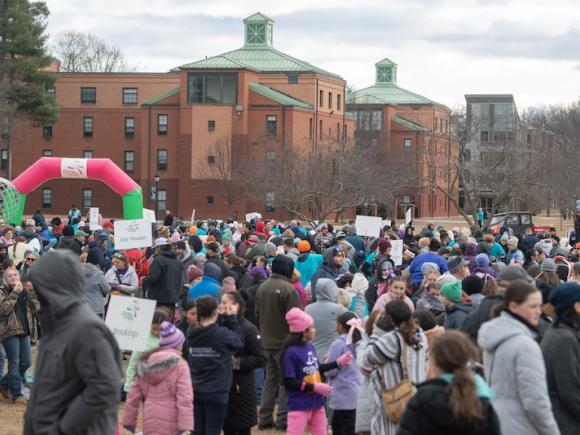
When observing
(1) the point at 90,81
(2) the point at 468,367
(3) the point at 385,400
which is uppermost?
(1) the point at 90,81

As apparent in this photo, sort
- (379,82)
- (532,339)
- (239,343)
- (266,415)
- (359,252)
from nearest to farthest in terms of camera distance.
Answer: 1. (532,339)
2. (239,343)
3. (266,415)
4. (359,252)
5. (379,82)

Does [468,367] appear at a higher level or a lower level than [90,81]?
lower

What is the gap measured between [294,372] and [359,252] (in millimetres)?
12716

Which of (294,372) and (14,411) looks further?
(14,411)

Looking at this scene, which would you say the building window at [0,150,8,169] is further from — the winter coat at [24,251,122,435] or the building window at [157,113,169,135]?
the winter coat at [24,251,122,435]

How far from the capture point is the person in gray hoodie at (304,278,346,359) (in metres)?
11.2

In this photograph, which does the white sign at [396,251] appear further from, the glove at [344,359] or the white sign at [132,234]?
the glove at [344,359]

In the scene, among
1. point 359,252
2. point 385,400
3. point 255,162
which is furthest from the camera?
point 255,162

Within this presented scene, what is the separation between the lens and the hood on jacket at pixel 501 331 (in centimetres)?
668

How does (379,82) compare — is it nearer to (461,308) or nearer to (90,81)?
(90,81)

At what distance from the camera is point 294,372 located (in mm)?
9664

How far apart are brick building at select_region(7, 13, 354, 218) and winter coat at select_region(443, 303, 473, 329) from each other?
6404cm

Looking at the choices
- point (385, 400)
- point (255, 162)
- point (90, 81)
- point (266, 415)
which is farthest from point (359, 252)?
point (90, 81)

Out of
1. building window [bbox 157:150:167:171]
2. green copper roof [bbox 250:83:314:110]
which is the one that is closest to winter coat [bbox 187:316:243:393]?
green copper roof [bbox 250:83:314:110]
